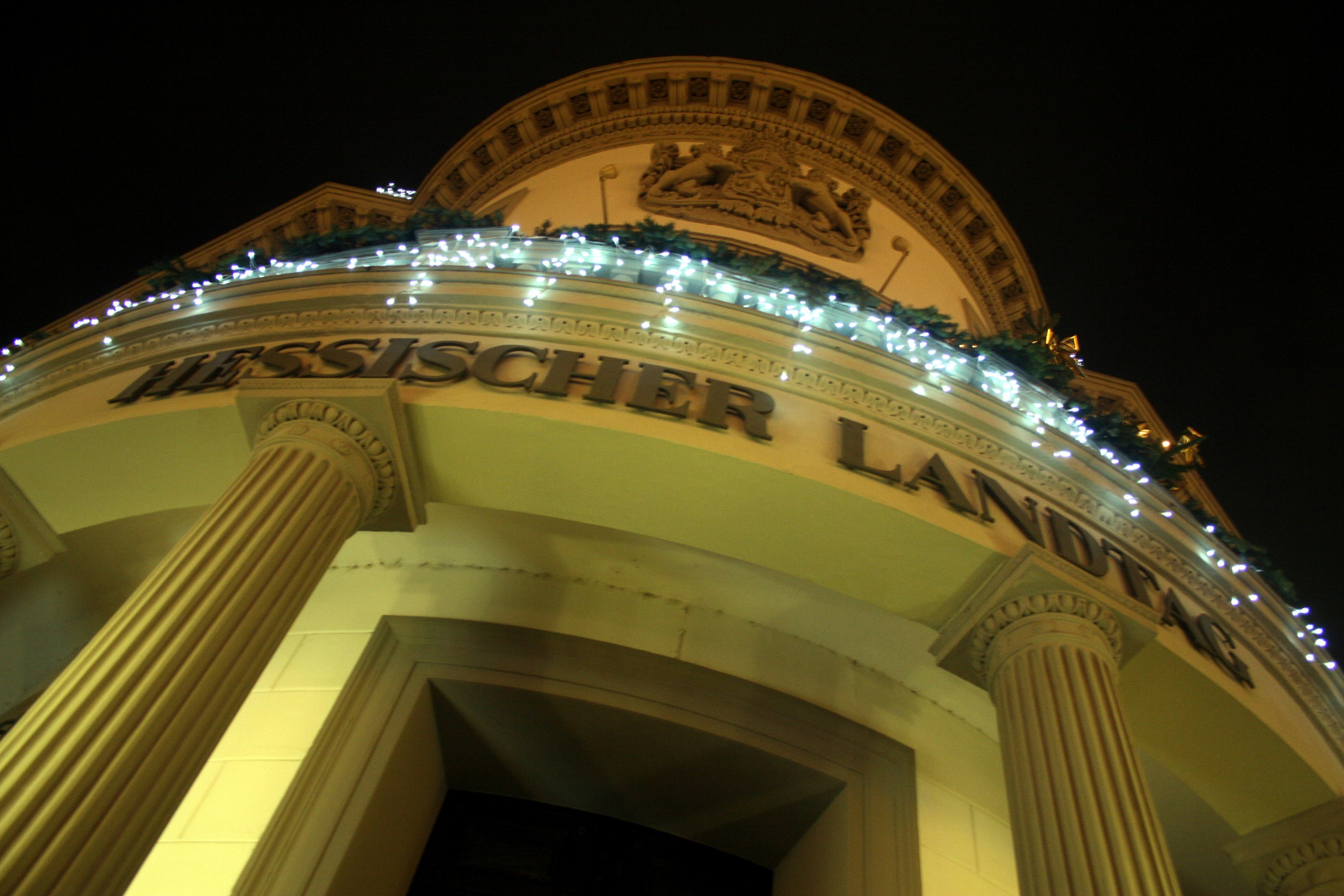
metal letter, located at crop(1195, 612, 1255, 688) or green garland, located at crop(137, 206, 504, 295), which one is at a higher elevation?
green garland, located at crop(137, 206, 504, 295)

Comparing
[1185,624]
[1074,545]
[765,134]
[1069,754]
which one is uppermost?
[765,134]

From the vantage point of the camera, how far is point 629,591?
758cm

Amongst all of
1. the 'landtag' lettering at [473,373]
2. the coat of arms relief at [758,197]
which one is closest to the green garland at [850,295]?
the 'landtag' lettering at [473,373]

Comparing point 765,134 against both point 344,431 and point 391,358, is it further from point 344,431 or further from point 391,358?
point 344,431

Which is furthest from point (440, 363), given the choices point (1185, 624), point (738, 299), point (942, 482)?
point (1185, 624)

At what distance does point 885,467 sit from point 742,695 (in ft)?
7.55

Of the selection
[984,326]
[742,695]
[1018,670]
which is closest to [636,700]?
[742,695]

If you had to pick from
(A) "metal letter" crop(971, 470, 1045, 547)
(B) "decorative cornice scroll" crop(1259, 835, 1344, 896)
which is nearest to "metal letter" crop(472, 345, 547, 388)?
(A) "metal letter" crop(971, 470, 1045, 547)

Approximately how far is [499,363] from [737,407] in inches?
64.8

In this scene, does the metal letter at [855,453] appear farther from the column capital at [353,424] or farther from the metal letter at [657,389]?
the column capital at [353,424]

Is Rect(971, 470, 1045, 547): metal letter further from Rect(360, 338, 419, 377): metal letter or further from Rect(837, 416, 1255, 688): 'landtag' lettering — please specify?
Rect(360, 338, 419, 377): metal letter

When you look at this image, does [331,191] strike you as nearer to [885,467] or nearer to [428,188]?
[428,188]

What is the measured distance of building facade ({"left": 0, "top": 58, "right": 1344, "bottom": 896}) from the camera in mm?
5098

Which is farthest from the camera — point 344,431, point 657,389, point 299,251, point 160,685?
point 299,251
